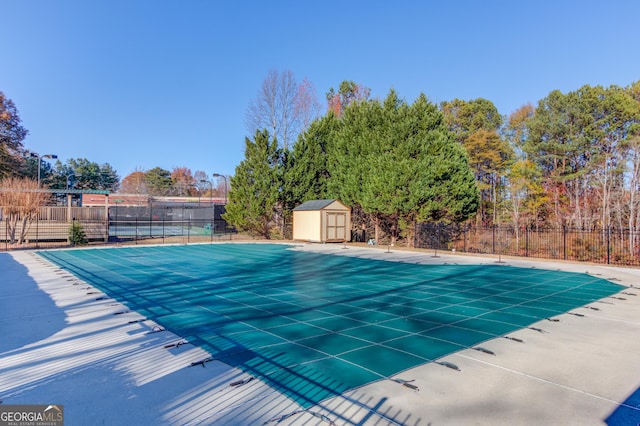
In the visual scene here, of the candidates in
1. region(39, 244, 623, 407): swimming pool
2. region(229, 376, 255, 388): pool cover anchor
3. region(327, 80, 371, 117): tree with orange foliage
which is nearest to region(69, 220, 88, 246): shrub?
region(39, 244, 623, 407): swimming pool

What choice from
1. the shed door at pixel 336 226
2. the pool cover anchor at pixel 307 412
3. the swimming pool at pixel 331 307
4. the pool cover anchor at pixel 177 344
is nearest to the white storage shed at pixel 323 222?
the shed door at pixel 336 226

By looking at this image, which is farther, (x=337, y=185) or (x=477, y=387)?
(x=337, y=185)

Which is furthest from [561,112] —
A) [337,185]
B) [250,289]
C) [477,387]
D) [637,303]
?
[477,387]

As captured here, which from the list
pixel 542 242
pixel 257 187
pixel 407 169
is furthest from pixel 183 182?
pixel 542 242

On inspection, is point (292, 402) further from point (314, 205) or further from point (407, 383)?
point (314, 205)

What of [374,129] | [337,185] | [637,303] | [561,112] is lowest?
[637,303]

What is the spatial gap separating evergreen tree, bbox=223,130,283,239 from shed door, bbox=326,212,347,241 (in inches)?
167

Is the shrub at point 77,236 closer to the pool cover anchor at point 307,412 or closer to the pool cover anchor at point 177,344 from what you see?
the pool cover anchor at point 177,344

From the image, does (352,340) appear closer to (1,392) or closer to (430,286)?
(1,392)

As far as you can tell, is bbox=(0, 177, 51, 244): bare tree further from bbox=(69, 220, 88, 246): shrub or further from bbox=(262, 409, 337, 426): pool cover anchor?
bbox=(262, 409, 337, 426): pool cover anchor

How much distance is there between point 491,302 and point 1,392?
7.46 m

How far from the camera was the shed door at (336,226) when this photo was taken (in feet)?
73.0

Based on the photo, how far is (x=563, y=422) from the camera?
297 centimetres

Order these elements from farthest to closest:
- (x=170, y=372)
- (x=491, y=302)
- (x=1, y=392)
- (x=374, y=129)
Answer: (x=374, y=129) < (x=491, y=302) < (x=170, y=372) < (x=1, y=392)
